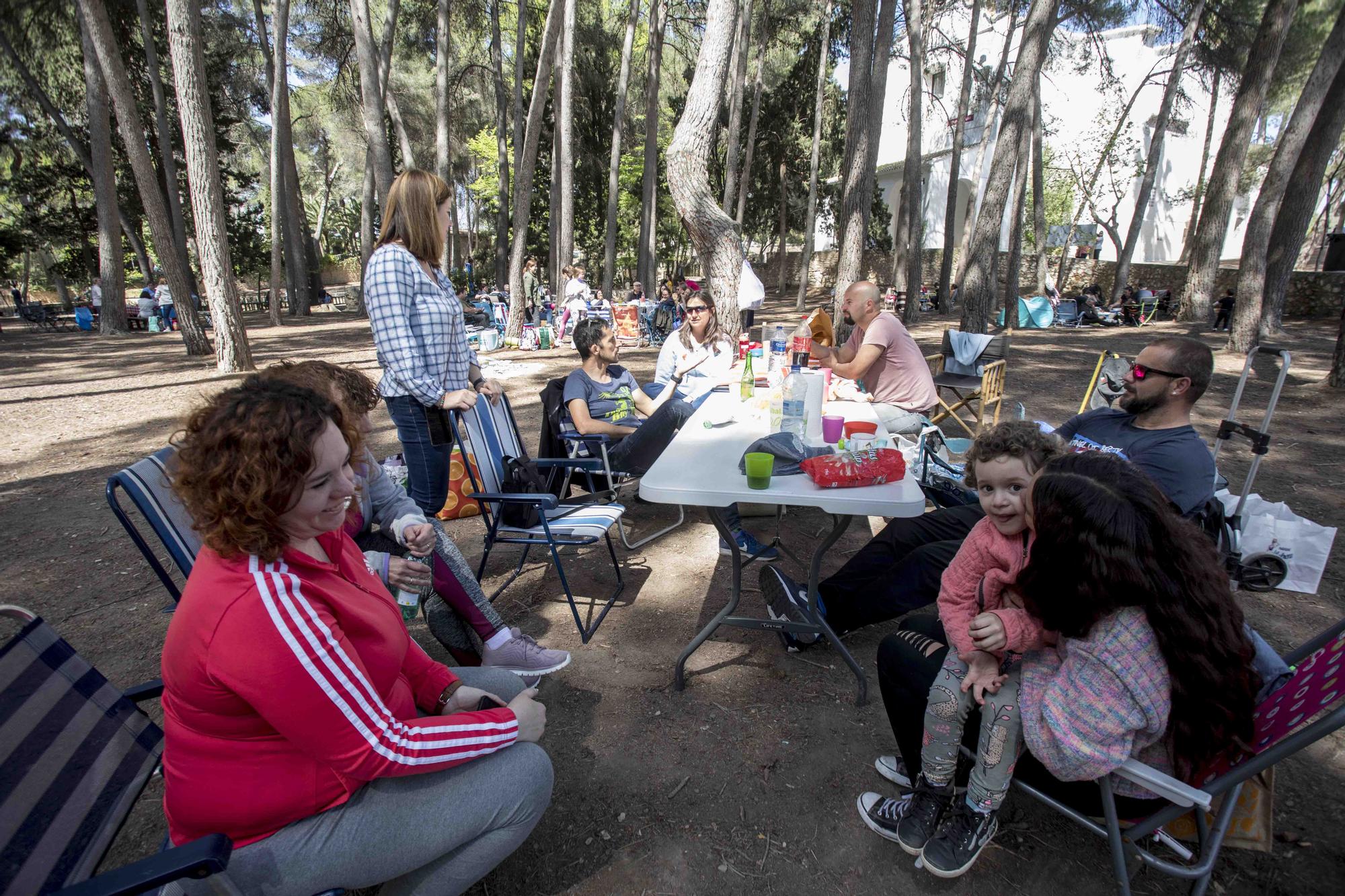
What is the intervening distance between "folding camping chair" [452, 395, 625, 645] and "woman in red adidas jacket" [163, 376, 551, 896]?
128 centimetres

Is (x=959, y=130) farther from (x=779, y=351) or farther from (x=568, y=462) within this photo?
(x=568, y=462)

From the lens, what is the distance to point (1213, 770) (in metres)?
1.39

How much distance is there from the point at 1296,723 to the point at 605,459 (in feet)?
9.18

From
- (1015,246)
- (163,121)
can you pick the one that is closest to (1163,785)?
(1015,246)

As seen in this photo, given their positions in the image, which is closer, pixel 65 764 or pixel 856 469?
pixel 65 764

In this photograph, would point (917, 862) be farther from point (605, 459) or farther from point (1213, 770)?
point (605, 459)

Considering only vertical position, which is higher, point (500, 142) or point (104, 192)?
point (500, 142)

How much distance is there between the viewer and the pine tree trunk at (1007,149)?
9102 millimetres

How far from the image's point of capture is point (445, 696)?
164 centimetres

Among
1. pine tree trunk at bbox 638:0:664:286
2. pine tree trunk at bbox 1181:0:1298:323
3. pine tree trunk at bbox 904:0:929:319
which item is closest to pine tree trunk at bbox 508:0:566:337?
pine tree trunk at bbox 638:0:664:286

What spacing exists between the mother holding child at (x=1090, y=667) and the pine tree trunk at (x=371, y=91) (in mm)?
11560

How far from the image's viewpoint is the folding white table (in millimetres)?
2146

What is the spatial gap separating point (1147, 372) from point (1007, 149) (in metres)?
8.24

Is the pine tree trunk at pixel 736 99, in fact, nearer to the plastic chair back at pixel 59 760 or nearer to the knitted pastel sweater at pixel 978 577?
the knitted pastel sweater at pixel 978 577
